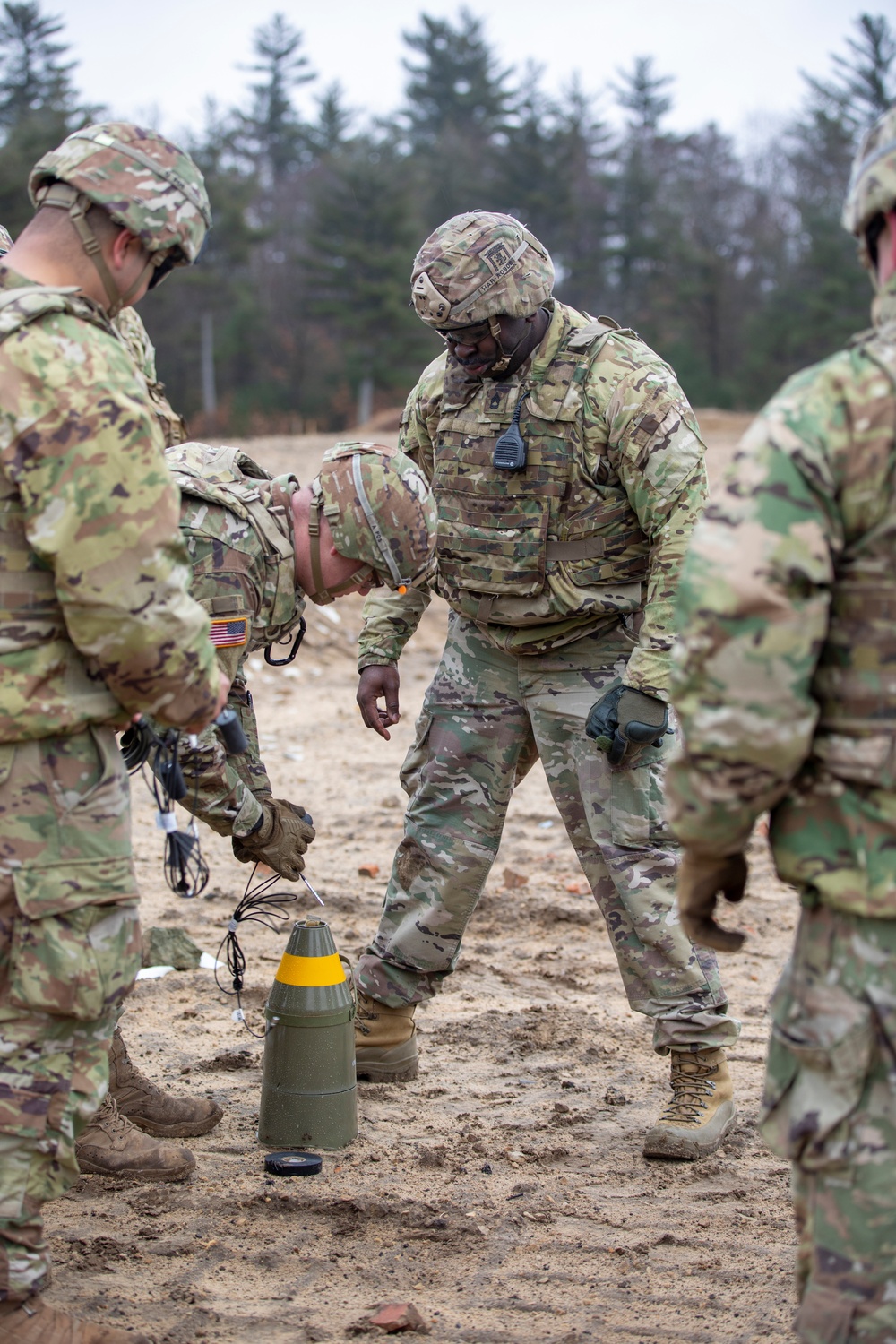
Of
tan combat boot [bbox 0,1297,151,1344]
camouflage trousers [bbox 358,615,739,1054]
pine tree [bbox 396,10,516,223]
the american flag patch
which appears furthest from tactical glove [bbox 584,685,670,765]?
pine tree [bbox 396,10,516,223]

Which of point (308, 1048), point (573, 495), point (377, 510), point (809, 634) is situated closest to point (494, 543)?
point (573, 495)

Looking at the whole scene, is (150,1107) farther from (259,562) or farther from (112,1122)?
(259,562)

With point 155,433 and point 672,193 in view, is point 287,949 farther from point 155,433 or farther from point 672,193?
point 672,193

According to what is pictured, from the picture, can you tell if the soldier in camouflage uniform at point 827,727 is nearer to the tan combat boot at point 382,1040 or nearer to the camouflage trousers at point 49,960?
the camouflage trousers at point 49,960

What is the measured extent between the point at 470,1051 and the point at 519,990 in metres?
0.64

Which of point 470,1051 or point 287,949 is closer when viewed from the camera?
point 287,949

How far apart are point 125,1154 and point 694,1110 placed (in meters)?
1.70

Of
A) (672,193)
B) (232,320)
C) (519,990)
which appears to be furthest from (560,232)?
(519,990)

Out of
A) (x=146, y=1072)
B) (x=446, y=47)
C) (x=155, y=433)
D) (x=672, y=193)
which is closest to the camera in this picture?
(x=155, y=433)

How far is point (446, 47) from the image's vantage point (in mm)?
50500

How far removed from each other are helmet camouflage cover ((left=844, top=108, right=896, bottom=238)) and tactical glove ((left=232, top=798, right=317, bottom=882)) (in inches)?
91.2

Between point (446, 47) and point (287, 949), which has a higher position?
point (446, 47)

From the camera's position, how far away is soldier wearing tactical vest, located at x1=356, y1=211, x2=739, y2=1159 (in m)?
4.26

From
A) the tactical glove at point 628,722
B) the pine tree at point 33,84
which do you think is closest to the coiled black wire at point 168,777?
the tactical glove at point 628,722
